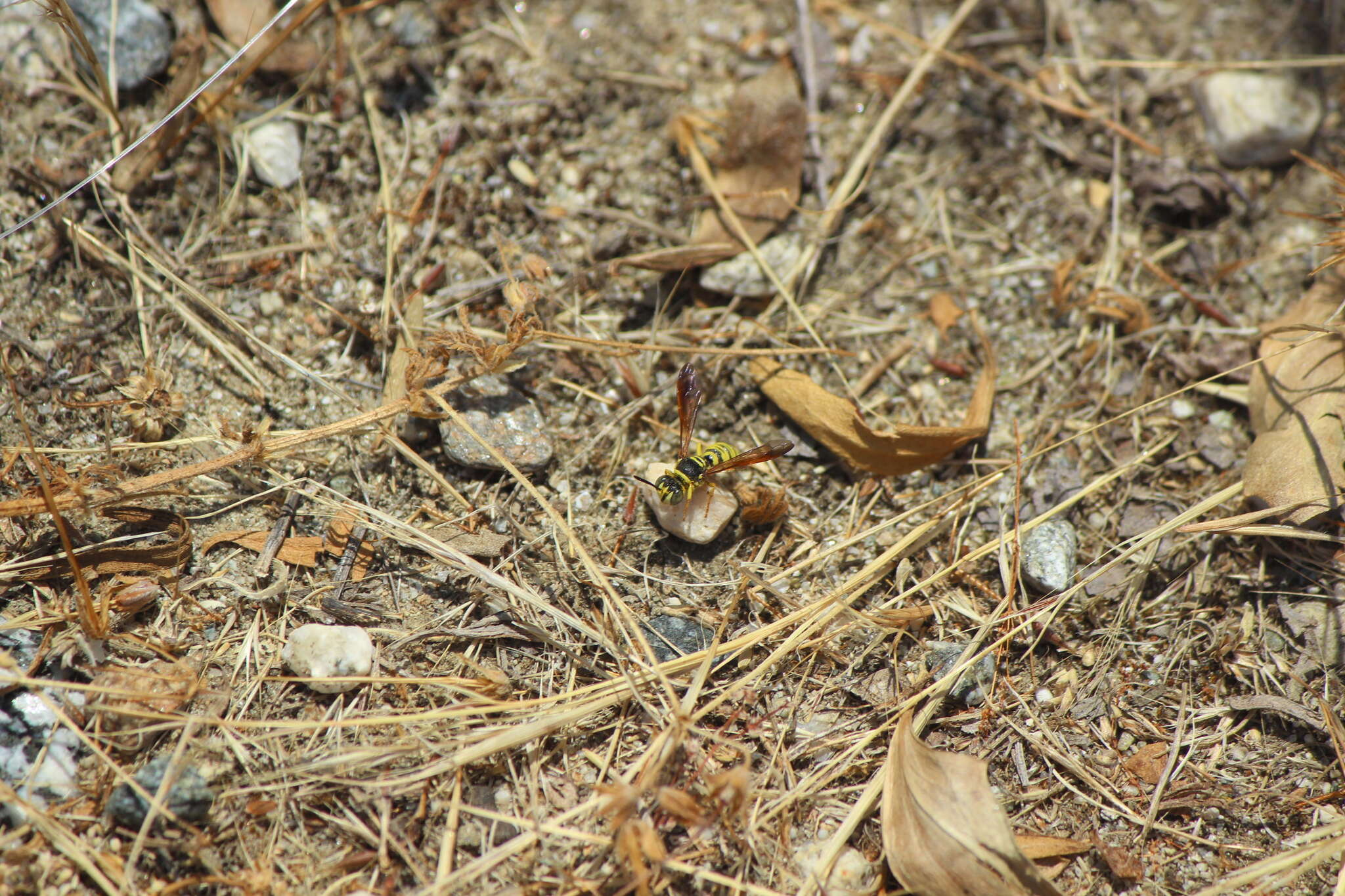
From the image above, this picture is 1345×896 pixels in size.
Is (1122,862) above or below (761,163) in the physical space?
below

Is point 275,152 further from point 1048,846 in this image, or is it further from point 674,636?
point 1048,846

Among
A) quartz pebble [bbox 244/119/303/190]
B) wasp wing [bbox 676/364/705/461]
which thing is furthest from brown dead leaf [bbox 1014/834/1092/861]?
quartz pebble [bbox 244/119/303/190]

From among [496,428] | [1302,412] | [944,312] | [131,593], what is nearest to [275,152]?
[496,428]

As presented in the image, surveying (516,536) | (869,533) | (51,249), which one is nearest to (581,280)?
(516,536)

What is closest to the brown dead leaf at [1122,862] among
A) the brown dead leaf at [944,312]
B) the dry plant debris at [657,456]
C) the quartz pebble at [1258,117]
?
the dry plant debris at [657,456]

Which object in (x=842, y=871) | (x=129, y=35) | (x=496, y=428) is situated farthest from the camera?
(x=129, y=35)

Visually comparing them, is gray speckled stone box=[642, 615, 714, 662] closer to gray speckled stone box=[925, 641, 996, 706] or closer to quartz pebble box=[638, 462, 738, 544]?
quartz pebble box=[638, 462, 738, 544]

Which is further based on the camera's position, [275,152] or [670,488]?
[275,152]

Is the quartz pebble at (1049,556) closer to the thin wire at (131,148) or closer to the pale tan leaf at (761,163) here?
the pale tan leaf at (761,163)
